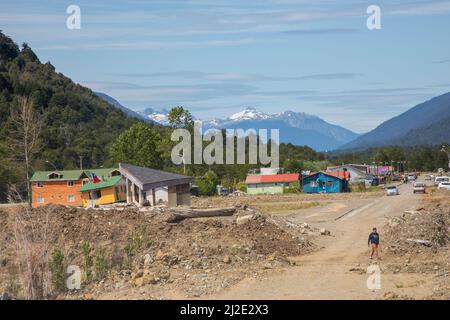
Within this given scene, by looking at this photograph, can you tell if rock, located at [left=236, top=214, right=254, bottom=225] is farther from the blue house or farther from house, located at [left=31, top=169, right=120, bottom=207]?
the blue house

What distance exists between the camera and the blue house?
92.1 metres

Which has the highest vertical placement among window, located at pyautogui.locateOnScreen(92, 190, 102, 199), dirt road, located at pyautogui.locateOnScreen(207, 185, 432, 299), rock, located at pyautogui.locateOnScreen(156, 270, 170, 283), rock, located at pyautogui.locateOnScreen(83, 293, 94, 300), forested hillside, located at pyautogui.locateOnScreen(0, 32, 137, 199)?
forested hillside, located at pyautogui.locateOnScreen(0, 32, 137, 199)

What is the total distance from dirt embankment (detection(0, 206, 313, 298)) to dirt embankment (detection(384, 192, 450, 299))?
Result: 346 cm

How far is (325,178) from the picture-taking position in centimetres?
9262

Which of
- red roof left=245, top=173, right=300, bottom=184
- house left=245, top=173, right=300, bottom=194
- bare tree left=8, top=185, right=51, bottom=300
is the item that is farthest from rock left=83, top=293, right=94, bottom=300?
red roof left=245, top=173, right=300, bottom=184

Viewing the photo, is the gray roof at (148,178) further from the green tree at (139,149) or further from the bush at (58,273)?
the green tree at (139,149)

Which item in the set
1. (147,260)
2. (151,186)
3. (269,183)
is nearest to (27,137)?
(151,186)

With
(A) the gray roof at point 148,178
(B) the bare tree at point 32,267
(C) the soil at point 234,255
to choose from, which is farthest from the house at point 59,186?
(B) the bare tree at point 32,267

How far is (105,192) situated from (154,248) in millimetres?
23425

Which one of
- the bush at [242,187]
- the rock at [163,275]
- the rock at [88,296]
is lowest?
the rock at [88,296]

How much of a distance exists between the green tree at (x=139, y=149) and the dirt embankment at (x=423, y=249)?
4241 cm

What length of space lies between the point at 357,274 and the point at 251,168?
10527 centimetres

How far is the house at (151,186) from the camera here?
125 ft

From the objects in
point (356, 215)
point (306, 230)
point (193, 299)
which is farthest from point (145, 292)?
point (356, 215)
